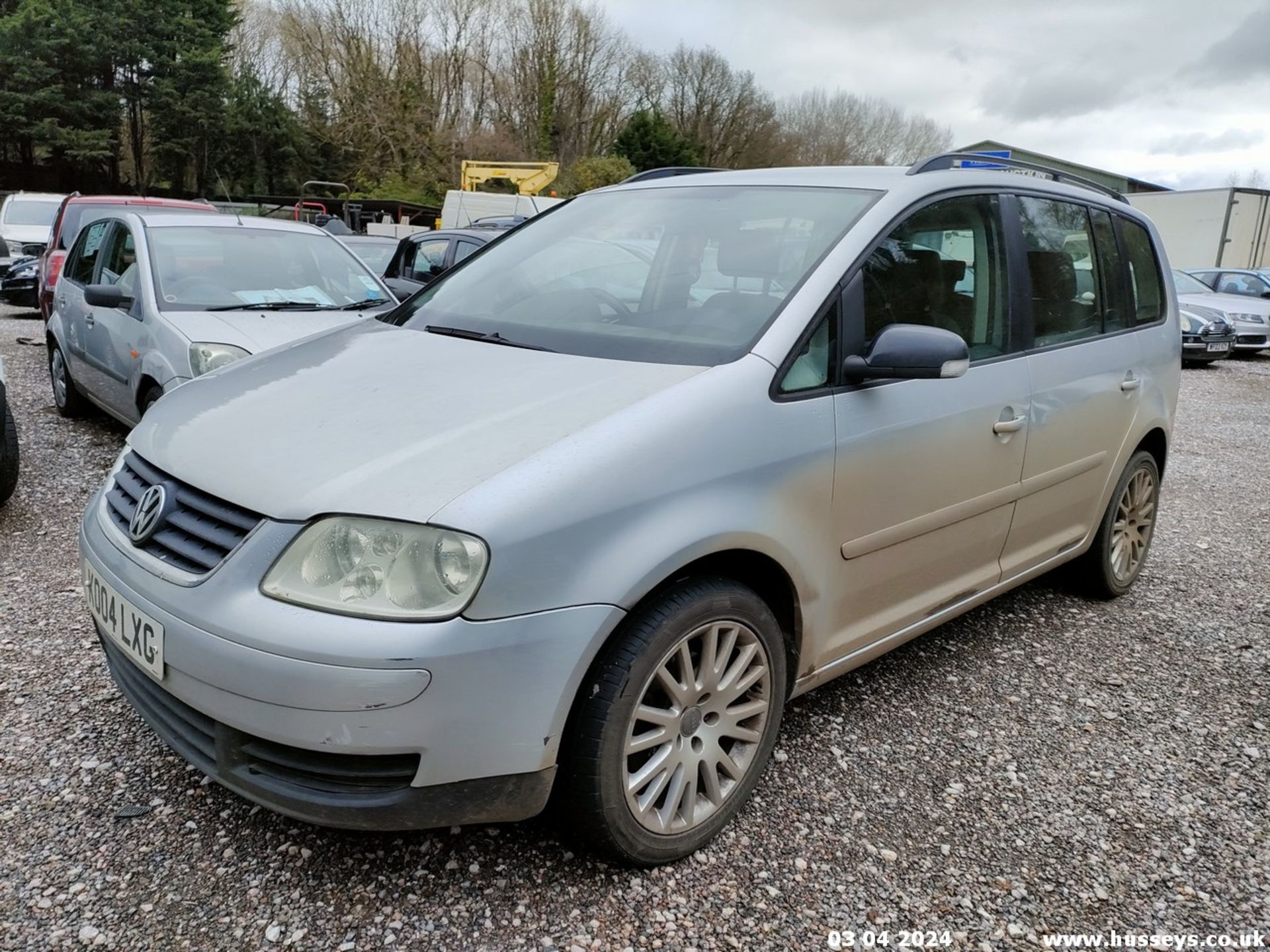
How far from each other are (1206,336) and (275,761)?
1520 centimetres

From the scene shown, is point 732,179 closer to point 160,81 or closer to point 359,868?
point 359,868

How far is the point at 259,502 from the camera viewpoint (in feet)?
6.44

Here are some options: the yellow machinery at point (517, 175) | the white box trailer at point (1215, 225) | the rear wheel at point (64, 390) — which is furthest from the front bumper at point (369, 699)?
the yellow machinery at point (517, 175)

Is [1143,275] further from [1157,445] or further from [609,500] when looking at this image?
[609,500]

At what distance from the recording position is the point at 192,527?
2.08 metres

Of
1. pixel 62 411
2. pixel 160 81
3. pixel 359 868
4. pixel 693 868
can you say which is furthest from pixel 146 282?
pixel 160 81

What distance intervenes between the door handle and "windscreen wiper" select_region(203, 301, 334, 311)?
13.2ft

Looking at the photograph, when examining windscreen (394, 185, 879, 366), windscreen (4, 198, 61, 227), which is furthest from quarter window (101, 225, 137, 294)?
windscreen (4, 198, 61, 227)

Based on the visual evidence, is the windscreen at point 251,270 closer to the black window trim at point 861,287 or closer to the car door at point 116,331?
the car door at point 116,331

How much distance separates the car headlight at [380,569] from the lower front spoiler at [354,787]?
31 centimetres

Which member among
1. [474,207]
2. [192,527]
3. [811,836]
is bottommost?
[811,836]

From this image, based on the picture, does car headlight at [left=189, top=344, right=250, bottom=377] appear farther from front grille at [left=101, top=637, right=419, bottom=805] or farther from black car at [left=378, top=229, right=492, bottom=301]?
black car at [left=378, top=229, right=492, bottom=301]

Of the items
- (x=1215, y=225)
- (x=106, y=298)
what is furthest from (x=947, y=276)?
(x=1215, y=225)

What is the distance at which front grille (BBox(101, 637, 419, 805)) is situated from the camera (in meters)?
1.88
